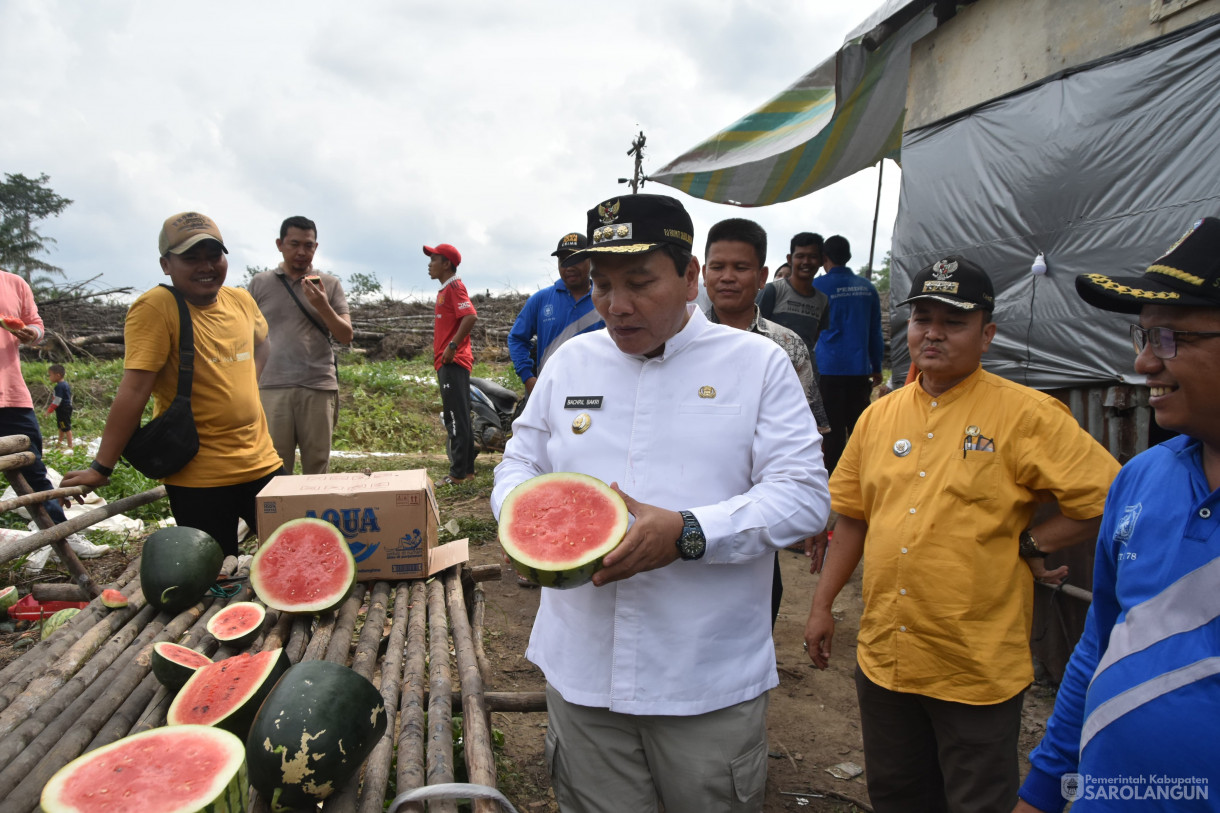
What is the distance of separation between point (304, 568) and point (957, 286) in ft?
9.72

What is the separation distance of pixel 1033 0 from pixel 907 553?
364 cm

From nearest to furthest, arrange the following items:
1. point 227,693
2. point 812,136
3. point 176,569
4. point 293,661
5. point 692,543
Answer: point 692,543 < point 227,693 < point 293,661 < point 176,569 < point 812,136

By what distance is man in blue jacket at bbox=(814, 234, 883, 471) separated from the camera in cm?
602

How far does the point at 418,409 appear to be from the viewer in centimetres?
1336

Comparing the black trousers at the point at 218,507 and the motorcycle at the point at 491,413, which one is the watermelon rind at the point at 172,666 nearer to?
the black trousers at the point at 218,507

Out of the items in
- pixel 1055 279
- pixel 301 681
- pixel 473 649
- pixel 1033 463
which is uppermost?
pixel 1055 279

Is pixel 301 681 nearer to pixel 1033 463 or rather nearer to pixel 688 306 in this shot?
pixel 688 306

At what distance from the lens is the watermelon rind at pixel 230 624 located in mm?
2746

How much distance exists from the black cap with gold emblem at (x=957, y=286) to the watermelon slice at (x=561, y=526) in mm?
1304

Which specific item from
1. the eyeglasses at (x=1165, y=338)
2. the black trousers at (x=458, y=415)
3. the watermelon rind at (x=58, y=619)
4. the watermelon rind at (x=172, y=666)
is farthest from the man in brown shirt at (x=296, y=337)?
the eyeglasses at (x=1165, y=338)

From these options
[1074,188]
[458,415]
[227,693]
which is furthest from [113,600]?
[1074,188]

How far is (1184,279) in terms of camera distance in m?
1.29

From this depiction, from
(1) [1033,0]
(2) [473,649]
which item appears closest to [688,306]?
(2) [473,649]

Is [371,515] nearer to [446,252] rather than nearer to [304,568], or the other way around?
[304,568]
